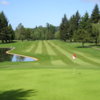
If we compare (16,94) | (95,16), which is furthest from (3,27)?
(16,94)

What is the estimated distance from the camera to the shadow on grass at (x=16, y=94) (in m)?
10.3

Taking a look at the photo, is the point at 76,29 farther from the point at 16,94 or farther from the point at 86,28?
the point at 16,94

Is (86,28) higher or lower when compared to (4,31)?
lower

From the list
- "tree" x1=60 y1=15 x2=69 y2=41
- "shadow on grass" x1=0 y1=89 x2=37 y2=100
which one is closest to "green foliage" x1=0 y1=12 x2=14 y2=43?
"tree" x1=60 y1=15 x2=69 y2=41

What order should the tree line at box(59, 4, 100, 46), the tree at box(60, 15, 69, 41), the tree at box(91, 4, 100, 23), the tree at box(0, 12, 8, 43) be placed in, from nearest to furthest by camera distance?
the tree line at box(59, 4, 100, 46) → the tree at box(91, 4, 100, 23) → the tree at box(0, 12, 8, 43) → the tree at box(60, 15, 69, 41)

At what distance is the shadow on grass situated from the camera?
1030cm

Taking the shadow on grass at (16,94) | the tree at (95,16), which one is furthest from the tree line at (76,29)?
the shadow on grass at (16,94)

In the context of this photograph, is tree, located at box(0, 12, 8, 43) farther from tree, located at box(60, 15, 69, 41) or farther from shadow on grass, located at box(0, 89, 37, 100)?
shadow on grass, located at box(0, 89, 37, 100)

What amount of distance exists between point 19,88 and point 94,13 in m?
70.9

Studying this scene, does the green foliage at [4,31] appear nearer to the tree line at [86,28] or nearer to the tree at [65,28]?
the tree at [65,28]

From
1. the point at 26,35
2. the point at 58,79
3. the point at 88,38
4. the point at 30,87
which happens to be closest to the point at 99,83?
the point at 58,79

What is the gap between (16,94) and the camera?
1080cm

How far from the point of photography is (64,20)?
124 metres

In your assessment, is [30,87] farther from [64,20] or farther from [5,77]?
[64,20]
